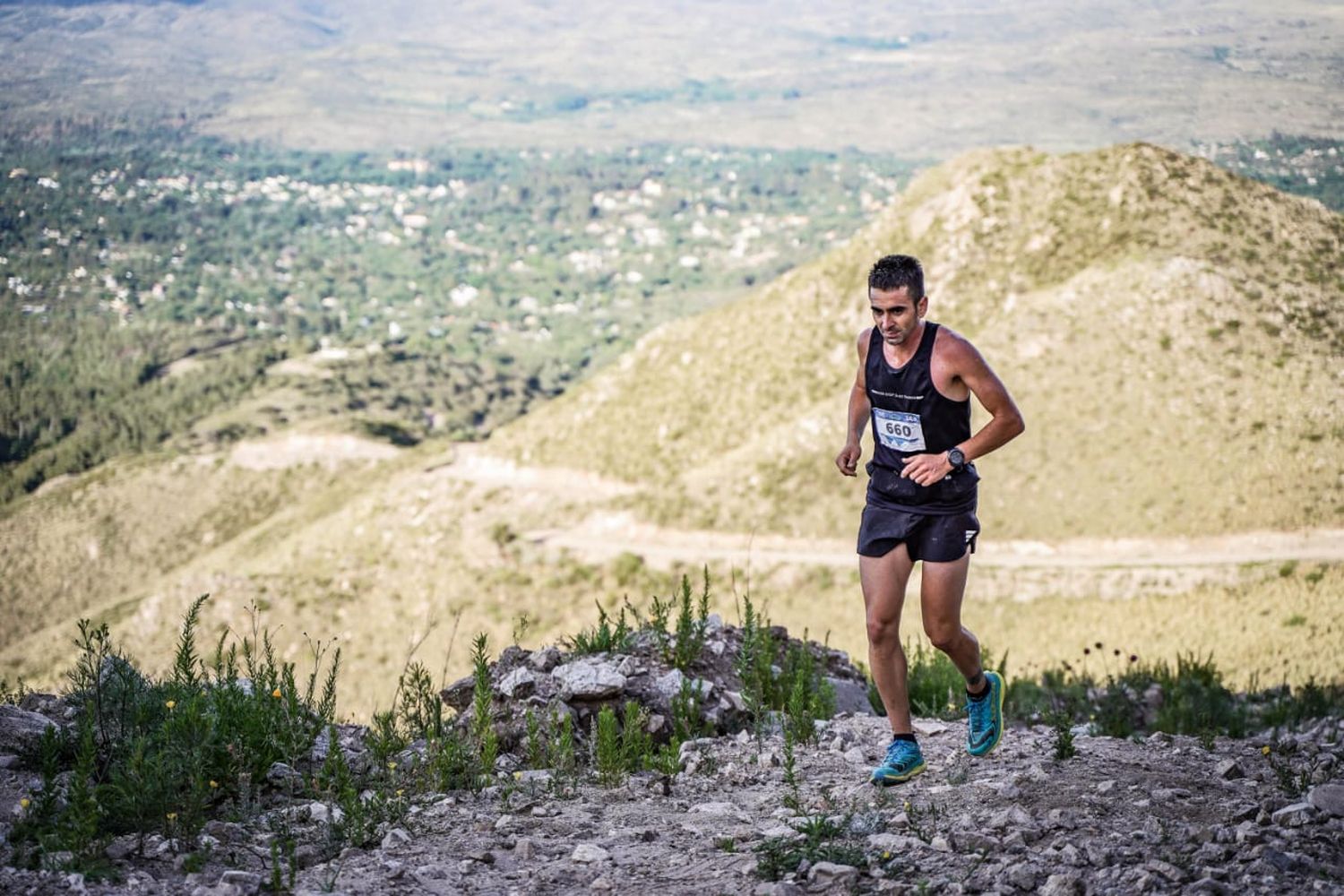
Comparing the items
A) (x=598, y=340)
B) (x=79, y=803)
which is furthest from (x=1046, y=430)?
(x=598, y=340)

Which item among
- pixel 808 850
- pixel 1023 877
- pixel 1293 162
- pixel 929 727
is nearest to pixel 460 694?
pixel 929 727

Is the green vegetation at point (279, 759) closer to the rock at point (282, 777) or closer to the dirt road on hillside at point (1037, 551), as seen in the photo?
the rock at point (282, 777)

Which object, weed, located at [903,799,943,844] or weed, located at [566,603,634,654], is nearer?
weed, located at [903,799,943,844]

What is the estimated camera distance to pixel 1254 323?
1326 inches

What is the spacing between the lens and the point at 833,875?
451cm

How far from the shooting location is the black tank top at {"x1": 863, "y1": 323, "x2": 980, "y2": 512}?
558 centimetres

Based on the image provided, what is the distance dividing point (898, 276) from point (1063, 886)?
272 centimetres

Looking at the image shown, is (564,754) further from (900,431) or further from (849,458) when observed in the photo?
(900,431)

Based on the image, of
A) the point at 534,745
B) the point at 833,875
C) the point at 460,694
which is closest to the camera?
the point at 833,875

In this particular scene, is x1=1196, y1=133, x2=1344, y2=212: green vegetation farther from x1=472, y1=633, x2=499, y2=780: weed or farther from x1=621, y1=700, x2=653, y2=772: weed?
x1=472, y1=633, x2=499, y2=780: weed

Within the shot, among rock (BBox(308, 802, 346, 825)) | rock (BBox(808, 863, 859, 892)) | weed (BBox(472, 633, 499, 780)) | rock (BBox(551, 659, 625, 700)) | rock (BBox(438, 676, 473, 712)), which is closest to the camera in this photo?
rock (BBox(808, 863, 859, 892))

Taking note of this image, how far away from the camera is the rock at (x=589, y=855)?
16.3 feet

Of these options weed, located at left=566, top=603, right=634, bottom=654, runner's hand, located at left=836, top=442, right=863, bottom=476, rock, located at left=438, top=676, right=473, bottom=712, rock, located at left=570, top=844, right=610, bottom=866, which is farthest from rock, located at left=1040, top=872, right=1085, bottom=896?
rock, located at left=438, top=676, right=473, bottom=712

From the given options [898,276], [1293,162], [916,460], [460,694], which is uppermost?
[1293,162]
